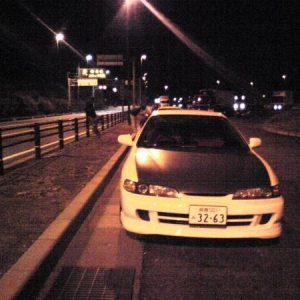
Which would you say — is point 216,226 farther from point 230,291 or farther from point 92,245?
point 92,245

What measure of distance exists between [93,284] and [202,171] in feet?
5.59

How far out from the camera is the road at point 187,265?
383 centimetres

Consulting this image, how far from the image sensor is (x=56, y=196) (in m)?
6.93

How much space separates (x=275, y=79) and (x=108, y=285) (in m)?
89.6

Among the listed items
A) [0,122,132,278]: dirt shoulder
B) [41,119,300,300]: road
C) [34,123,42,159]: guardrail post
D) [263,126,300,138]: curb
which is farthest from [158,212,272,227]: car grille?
[263,126,300,138]: curb

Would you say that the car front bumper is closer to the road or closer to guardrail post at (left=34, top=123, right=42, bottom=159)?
the road

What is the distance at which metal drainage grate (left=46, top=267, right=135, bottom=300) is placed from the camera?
374 cm

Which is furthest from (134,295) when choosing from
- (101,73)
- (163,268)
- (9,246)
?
(101,73)

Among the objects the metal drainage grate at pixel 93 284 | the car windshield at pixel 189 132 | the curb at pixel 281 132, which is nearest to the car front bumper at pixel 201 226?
the metal drainage grate at pixel 93 284

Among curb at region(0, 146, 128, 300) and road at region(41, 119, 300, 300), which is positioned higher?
curb at region(0, 146, 128, 300)

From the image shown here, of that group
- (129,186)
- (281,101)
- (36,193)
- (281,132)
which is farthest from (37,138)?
(281,101)

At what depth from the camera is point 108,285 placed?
3936mm

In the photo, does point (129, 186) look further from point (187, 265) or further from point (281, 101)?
→ point (281, 101)

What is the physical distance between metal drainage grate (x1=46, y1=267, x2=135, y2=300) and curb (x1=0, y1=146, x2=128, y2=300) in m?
0.17
